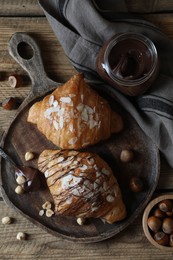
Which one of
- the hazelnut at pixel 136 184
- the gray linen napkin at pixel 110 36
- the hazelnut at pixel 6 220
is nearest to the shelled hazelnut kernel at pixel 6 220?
the hazelnut at pixel 6 220

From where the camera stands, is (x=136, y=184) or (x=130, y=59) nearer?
(x=130, y=59)

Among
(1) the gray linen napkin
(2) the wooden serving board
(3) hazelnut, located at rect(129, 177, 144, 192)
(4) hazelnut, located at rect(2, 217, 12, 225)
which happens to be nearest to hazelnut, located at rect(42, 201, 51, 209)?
(2) the wooden serving board

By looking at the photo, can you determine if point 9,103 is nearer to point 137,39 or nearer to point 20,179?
point 20,179

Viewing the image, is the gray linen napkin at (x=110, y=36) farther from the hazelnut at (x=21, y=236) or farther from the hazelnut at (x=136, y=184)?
the hazelnut at (x=21, y=236)

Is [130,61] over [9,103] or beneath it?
over

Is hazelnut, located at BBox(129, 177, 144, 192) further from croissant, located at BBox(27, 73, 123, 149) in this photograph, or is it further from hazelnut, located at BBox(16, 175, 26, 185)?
hazelnut, located at BBox(16, 175, 26, 185)

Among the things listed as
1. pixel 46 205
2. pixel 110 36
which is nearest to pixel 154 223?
pixel 46 205
